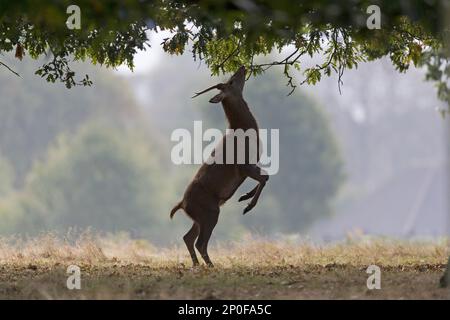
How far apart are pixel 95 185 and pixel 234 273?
6139 cm

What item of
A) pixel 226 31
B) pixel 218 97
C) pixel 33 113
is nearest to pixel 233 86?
pixel 218 97

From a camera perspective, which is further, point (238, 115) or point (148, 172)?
point (148, 172)

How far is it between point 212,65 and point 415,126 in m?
115

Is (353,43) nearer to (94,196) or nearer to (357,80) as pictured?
(94,196)

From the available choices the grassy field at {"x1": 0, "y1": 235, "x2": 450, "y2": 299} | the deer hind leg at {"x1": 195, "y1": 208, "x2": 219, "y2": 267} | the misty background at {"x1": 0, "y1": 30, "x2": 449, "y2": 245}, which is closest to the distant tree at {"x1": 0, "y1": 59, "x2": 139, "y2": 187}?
the misty background at {"x1": 0, "y1": 30, "x2": 449, "y2": 245}

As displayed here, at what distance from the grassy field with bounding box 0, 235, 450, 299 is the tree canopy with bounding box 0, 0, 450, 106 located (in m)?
2.69

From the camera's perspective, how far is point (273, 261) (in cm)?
1387

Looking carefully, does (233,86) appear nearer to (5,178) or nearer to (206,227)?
(206,227)

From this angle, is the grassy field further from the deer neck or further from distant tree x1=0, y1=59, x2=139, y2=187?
distant tree x1=0, y1=59, x2=139, y2=187

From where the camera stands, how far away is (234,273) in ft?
38.4

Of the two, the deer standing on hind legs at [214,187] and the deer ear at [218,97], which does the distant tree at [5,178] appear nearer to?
the deer ear at [218,97]

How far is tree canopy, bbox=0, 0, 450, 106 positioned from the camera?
33.4 feet

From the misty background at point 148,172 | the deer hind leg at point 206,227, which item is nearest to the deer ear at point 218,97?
the deer hind leg at point 206,227

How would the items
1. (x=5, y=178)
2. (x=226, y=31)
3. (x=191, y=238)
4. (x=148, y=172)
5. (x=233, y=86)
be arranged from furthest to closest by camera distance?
(x=148, y=172), (x=5, y=178), (x=233, y=86), (x=191, y=238), (x=226, y=31)
